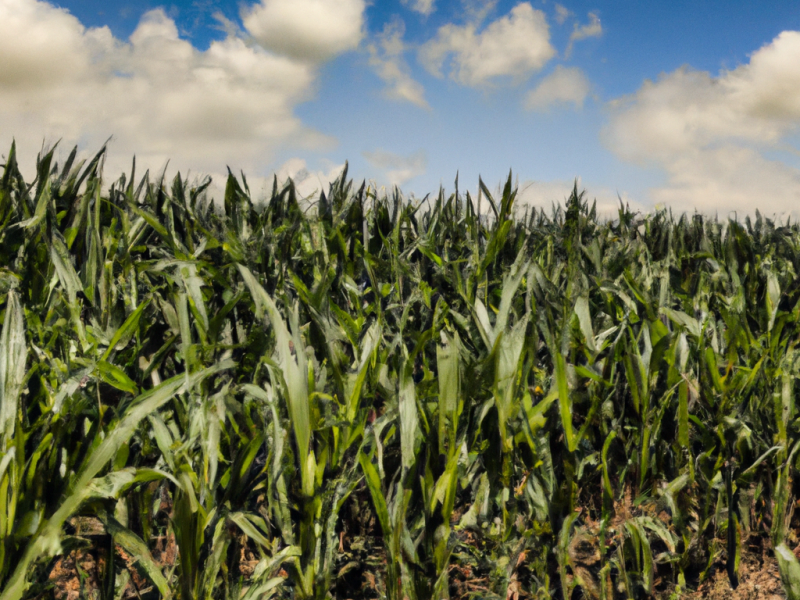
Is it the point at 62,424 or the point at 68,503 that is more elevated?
the point at 62,424

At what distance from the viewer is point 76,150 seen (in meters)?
1.83

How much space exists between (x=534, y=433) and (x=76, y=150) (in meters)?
1.68

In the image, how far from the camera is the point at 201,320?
106 cm

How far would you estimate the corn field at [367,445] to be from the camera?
84cm

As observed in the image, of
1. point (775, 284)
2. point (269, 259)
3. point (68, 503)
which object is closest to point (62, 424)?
point (68, 503)

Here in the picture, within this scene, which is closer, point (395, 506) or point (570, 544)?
point (395, 506)

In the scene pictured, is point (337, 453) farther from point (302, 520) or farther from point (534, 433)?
point (534, 433)

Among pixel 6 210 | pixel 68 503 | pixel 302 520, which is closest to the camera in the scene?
pixel 68 503

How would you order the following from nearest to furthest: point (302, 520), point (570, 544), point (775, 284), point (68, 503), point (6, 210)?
point (68, 503), point (302, 520), point (570, 544), point (775, 284), point (6, 210)

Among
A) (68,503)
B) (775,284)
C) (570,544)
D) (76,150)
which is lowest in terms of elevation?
(570,544)

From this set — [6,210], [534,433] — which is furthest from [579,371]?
[6,210]

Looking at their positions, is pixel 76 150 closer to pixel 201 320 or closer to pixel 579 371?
pixel 201 320

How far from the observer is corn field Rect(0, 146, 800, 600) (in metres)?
0.84

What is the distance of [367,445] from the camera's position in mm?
1109
